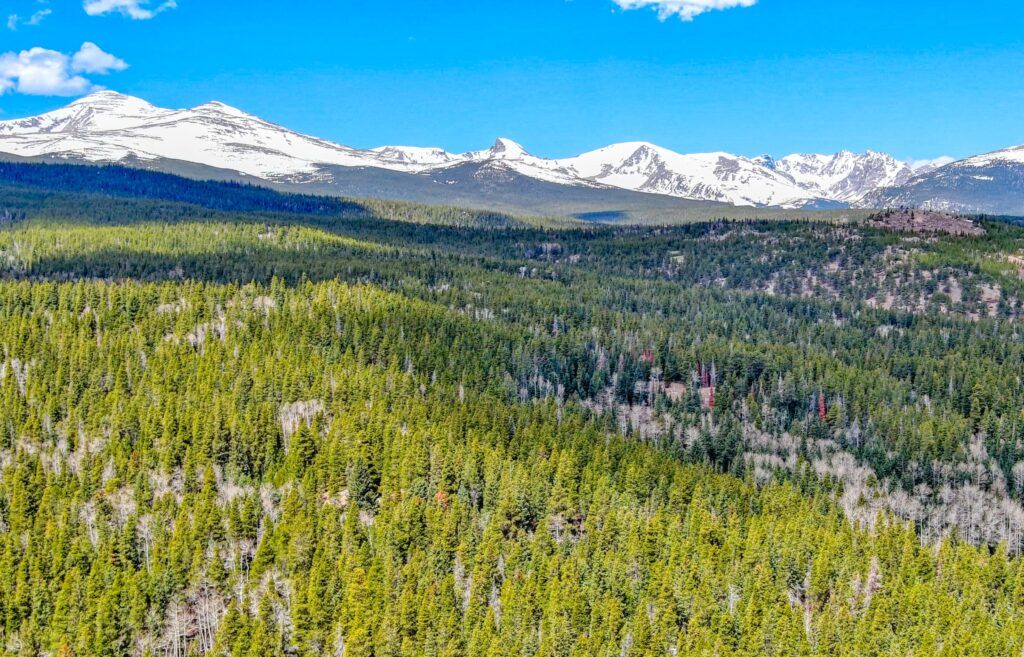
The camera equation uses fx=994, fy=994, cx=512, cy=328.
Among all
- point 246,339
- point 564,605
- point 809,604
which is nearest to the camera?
point 564,605

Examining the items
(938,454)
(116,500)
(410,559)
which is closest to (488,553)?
(410,559)

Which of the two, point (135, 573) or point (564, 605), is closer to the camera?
point (564, 605)

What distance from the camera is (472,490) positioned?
395 ft

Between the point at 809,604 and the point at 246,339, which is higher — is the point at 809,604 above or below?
below

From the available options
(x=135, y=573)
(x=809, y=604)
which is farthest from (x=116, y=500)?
(x=809, y=604)

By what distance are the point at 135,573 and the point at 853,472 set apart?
103 m

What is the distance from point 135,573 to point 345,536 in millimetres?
21564

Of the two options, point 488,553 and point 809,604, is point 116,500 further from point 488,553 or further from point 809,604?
point 809,604

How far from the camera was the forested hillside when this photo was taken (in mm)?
92438

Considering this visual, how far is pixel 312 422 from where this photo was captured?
142 m

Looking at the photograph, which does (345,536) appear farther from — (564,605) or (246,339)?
(246,339)

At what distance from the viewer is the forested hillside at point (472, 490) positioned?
92438 mm

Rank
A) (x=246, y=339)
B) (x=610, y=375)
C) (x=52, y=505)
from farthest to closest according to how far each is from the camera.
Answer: (x=610, y=375) < (x=246, y=339) < (x=52, y=505)

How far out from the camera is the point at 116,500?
119m
